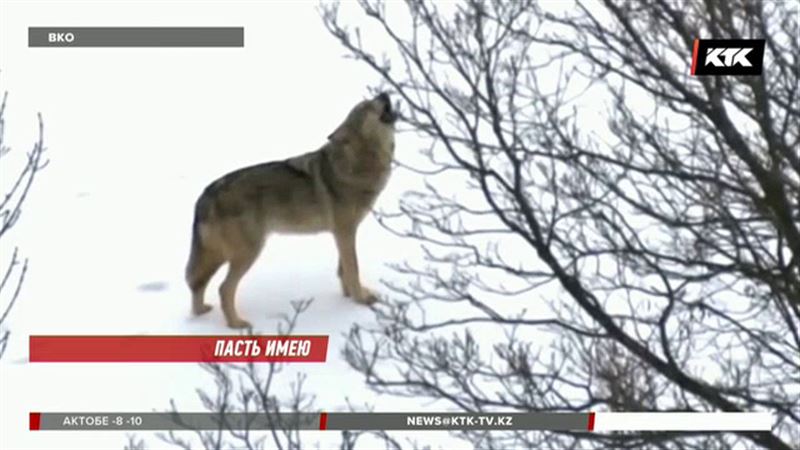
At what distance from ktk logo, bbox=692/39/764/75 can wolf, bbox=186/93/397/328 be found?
1.92 feet

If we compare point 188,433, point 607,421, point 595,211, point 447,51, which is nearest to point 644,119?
point 595,211

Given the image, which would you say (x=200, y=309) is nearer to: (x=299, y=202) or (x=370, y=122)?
(x=299, y=202)

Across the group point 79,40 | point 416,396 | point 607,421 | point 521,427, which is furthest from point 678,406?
point 79,40

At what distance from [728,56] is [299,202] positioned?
34.9 inches

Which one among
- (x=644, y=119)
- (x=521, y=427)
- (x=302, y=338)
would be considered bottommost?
(x=521, y=427)

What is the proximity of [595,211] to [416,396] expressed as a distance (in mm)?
487

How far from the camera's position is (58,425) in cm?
235

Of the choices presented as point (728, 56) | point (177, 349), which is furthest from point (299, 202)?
point (728, 56)

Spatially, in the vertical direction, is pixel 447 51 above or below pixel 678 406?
above

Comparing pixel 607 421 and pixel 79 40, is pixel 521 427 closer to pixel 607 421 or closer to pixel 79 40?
pixel 607 421

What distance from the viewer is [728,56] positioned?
237cm

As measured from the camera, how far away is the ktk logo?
2.35m

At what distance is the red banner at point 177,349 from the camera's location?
2387 mm

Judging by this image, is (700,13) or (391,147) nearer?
(700,13)
